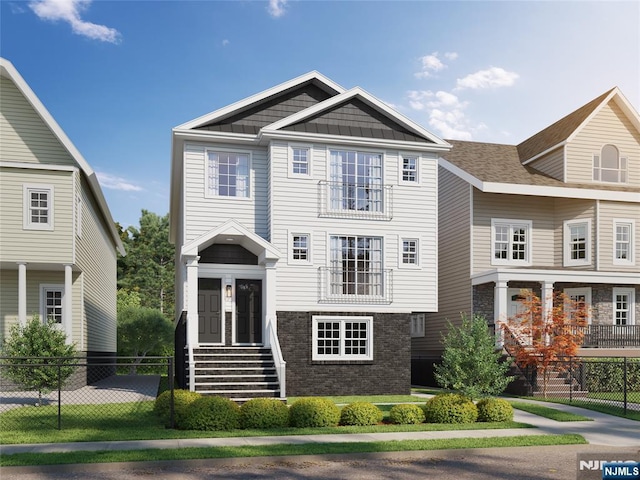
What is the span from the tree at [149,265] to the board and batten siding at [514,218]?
38483 mm

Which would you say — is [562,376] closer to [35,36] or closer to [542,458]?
[542,458]

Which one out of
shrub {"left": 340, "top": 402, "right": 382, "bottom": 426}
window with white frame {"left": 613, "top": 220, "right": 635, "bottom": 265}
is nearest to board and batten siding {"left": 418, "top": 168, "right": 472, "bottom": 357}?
window with white frame {"left": 613, "top": 220, "right": 635, "bottom": 265}

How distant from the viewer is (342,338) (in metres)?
21.8

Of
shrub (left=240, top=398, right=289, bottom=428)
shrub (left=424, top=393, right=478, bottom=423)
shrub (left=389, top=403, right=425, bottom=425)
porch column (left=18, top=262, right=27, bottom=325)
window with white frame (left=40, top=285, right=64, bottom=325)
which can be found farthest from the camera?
window with white frame (left=40, top=285, right=64, bottom=325)

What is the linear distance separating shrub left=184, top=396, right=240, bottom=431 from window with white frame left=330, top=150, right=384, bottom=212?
33.6 feet

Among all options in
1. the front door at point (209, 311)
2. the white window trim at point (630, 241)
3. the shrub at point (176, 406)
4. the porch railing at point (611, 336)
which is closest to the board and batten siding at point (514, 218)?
the white window trim at point (630, 241)

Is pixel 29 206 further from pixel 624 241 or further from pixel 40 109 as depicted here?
pixel 624 241

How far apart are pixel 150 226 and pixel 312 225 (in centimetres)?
4306

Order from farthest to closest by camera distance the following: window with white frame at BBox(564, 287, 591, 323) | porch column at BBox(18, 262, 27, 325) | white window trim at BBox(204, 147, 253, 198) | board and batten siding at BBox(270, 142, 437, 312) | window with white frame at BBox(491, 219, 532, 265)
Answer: window with white frame at BBox(491, 219, 532, 265) → window with white frame at BBox(564, 287, 591, 323) → white window trim at BBox(204, 147, 253, 198) → board and batten siding at BBox(270, 142, 437, 312) → porch column at BBox(18, 262, 27, 325)

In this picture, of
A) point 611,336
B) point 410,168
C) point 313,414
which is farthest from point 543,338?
point 313,414

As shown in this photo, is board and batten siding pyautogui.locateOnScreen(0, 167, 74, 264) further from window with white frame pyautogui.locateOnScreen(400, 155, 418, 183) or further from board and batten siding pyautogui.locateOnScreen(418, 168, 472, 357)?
board and batten siding pyautogui.locateOnScreen(418, 168, 472, 357)

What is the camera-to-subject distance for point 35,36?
24578mm

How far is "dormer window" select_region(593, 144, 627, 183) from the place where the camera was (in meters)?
28.7

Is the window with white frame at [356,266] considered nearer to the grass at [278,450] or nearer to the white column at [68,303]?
the white column at [68,303]
